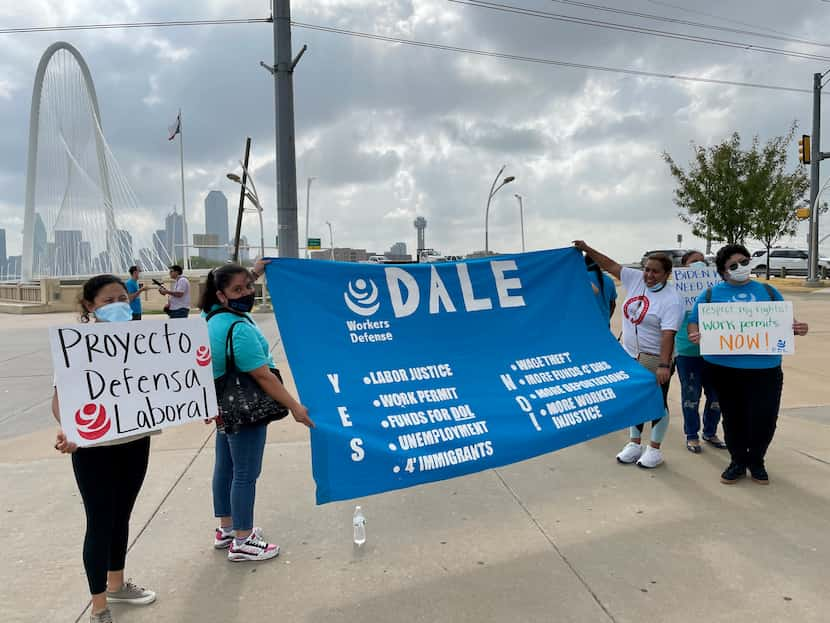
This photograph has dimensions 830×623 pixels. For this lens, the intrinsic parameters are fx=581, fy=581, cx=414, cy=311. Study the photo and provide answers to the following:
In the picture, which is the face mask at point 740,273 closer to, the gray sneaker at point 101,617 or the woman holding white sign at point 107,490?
the woman holding white sign at point 107,490

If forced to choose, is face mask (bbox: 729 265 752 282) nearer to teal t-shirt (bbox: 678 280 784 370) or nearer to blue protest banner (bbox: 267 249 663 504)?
teal t-shirt (bbox: 678 280 784 370)

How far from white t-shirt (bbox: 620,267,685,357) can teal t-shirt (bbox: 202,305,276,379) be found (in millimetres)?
2900

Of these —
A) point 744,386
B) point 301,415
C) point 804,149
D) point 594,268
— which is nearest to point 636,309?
point 594,268

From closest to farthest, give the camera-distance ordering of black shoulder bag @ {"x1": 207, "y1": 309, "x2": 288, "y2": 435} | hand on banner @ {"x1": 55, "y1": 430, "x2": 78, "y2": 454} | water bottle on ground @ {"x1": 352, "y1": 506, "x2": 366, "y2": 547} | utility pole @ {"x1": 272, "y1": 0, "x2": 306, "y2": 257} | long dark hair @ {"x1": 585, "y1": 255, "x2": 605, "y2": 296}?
hand on banner @ {"x1": 55, "y1": 430, "x2": 78, "y2": 454} → black shoulder bag @ {"x1": 207, "y1": 309, "x2": 288, "y2": 435} → water bottle on ground @ {"x1": 352, "y1": 506, "x2": 366, "y2": 547} → long dark hair @ {"x1": 585, "y1": 255, "x2": 605, "y2": 296} → utility pole @ {"x1": 272, "y1": 0, "x2": 306, "y2": 257}

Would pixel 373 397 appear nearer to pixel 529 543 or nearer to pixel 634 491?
pixel 529 543

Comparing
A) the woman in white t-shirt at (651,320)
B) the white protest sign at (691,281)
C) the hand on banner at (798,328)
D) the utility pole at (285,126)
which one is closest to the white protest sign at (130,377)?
the woman in white t-shirt at (651,320)

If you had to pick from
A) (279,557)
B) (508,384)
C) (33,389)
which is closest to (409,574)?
(279,557)

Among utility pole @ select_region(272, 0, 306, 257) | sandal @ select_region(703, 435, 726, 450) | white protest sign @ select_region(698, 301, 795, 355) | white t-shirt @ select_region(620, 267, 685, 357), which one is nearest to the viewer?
white protest sign @ select_region(698, 301, 795, 355)

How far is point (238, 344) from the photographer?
2.87 meters

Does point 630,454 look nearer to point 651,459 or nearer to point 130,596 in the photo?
point 651,459

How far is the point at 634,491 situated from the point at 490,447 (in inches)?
59.3

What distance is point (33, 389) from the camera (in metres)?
7.84

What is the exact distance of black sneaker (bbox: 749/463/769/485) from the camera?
4.14 metres

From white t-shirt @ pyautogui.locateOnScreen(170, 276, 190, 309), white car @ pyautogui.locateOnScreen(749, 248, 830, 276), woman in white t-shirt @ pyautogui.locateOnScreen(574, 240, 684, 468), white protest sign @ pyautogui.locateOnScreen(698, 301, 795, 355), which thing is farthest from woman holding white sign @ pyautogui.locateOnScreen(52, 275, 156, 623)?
white car @ pyautogui.locateOnScreen(749, 248, 830, 276)
